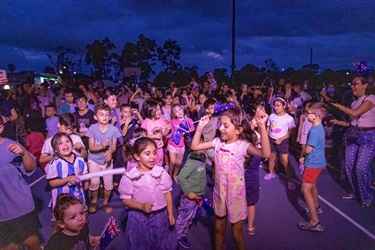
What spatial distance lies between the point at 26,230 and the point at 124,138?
3.25 metres

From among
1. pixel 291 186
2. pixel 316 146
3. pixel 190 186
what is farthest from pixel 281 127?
pixel 190 186

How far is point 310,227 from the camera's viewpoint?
4734 mm

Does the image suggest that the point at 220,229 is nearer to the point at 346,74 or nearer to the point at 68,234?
the point at 68,234

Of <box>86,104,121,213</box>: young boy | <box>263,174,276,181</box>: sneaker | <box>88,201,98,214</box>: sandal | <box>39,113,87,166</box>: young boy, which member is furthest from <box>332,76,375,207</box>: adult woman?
<box>88,201,98,214</box>: sandal

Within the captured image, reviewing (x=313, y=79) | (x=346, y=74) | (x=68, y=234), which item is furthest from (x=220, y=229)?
(x=313, y=79)

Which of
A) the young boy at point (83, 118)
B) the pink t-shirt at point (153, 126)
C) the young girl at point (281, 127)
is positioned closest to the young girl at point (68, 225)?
the pink t-shirt at point (153, 126)

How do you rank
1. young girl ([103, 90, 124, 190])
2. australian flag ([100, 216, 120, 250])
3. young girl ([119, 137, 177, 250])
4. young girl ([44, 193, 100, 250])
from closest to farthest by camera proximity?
young girl ([44, 193, 100, 250]) < australian flag ([100, 216, 120, 250]) < young girl ([119, 137, 177, 250]) < young girl ([103, 90, 124, 190])

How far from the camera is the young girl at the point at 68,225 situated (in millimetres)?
2666

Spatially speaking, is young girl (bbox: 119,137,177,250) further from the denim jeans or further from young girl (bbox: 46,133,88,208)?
the denim jeans

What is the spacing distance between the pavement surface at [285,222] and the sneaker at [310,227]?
0.05 meters

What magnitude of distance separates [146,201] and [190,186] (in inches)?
38.2

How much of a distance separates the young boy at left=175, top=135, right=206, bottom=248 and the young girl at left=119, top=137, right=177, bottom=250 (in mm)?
750

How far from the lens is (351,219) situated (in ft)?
17.0

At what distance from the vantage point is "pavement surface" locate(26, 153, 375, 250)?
444 cm
